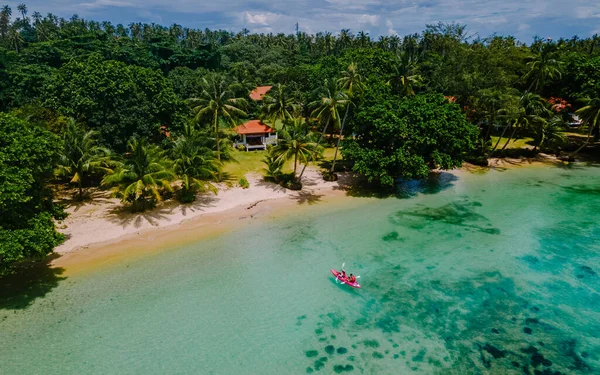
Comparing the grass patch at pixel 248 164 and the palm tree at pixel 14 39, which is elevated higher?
the palm tree at pixel 14 39

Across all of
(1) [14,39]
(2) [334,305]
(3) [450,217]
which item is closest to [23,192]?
(2) [334,305]

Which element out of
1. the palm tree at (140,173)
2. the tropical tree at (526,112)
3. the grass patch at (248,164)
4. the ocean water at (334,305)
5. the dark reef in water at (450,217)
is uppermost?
the tropical tree at (526,112)

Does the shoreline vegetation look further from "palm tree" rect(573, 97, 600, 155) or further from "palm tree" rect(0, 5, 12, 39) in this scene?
"palm tree" rect(0, 5, 12, 39)

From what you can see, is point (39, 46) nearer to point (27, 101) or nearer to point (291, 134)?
point (27, 101)

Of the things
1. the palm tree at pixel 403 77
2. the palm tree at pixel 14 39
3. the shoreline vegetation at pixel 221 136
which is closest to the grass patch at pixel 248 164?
the shoreline vegetation at pixel 221 136

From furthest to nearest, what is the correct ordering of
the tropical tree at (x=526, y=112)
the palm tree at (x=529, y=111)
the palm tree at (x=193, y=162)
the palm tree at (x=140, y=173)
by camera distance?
the palm tree at (x=529, y=111), the tropical tree at (x=526, y=112), the palm tree at (x=193, y=162), the palm tree at (x=140, y=173)

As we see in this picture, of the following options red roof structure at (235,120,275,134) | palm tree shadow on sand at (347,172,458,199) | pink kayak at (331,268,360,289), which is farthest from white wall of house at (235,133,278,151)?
pink kayak at (331,268,360,289)

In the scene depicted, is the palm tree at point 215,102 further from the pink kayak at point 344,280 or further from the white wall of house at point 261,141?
the pink kayak at point 344,280
